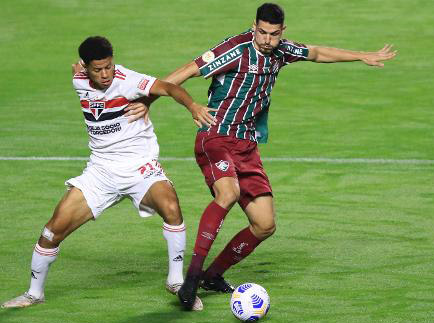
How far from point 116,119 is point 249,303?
1.87 m

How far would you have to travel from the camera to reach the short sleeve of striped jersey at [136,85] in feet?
33.1

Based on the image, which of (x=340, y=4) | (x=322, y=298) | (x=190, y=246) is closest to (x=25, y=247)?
(x=190, y=246)

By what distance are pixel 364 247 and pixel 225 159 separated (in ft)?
8.16

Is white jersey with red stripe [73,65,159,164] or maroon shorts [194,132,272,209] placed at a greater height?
white jersey with red stripe [73,65,159,164]

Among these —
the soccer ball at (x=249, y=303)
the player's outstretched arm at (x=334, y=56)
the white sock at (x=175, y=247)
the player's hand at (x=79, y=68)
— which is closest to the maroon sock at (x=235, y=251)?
the white sock at (x=175, y=247)

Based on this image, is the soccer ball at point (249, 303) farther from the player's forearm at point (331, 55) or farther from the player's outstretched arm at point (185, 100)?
the player's forearm at point (331, 55)

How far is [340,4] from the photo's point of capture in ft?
95.9

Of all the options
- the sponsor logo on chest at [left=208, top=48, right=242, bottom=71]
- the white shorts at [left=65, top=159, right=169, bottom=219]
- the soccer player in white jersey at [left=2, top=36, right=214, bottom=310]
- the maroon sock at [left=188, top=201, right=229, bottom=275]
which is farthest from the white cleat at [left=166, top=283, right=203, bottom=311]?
the sponsor logo on chest at [left=208, top=48, right=242, bottom=71]

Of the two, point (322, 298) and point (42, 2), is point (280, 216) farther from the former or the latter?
point (42, 2)

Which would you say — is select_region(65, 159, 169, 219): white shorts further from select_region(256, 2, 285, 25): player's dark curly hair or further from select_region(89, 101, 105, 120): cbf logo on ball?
select_region(256, 2, 285, 25): player's dark curly hair

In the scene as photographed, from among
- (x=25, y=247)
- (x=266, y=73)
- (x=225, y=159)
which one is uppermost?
(x=266, y=73)

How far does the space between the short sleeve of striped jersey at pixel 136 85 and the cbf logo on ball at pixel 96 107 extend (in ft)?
0.67

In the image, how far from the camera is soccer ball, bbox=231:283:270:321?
31.2 ft

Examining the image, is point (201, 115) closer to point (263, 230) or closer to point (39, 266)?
point (263, 230)
